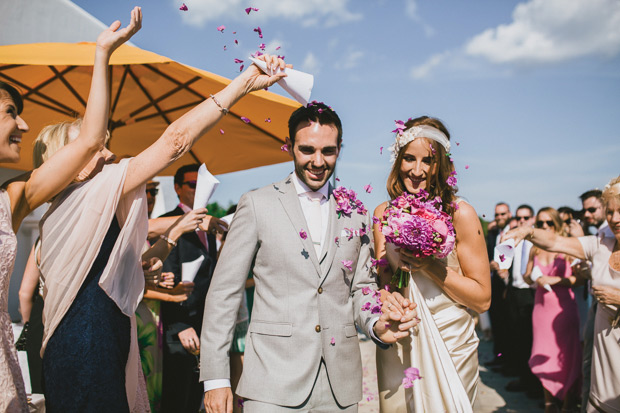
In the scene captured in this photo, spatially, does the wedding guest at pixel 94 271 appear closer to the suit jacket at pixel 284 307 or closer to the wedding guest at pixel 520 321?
the suit jacket at pixel 284 307

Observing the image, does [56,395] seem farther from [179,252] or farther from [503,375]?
[503,375]

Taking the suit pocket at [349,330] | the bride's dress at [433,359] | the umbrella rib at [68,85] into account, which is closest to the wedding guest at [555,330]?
the bride's dress at [433,359]

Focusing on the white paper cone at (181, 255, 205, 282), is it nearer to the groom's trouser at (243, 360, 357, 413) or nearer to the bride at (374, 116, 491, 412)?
the bride at (374, 116, 491, 412)

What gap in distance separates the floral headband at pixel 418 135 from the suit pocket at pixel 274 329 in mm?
1434

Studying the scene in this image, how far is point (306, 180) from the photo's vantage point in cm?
266

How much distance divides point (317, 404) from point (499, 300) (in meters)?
7.83

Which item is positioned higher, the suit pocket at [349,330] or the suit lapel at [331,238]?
the suit lapel at [331,238]

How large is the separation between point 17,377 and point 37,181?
0.83 m

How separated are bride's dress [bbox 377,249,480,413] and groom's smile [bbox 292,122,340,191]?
863 millimetres

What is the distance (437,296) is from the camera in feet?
9.64

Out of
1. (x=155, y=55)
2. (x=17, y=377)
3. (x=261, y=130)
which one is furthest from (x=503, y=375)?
(x=17, y=377)

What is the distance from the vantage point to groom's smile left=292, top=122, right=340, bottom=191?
2621mm

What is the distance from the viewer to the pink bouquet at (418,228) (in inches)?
95.6

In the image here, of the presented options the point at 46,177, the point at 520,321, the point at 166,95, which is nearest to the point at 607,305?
the point at 520,321
